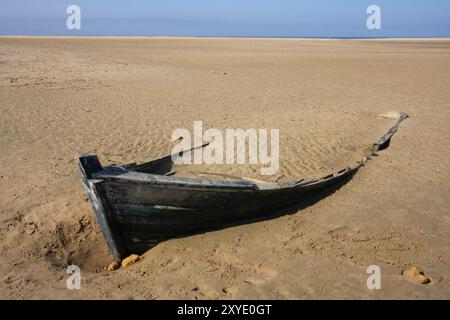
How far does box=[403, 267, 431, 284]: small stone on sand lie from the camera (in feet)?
12.9

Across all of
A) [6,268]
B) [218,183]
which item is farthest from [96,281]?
[218,183]

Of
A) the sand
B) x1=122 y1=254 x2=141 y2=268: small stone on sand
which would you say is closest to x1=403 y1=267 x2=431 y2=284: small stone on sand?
the sand

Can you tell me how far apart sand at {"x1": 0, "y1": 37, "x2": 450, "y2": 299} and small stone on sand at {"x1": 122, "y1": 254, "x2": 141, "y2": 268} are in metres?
0.12

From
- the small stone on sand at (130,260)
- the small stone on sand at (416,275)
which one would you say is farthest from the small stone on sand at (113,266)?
the small stone on sand at (416,275)

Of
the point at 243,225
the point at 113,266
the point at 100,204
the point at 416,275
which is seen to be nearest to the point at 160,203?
the point at 100,204

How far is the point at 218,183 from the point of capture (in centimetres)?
437

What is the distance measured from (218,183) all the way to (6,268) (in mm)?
2382

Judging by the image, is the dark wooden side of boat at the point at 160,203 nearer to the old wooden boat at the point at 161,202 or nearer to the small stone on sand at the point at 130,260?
the old wooden boat at the point at 161,202

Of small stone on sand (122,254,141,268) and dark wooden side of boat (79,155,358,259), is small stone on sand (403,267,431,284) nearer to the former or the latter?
dark wooden side of boat (79,155,358,259)

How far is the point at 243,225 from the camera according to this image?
195 inches

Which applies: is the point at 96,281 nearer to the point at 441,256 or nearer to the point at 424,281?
the point at 424,281

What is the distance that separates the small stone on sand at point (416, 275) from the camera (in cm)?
394

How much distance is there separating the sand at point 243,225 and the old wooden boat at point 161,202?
0.20 m
